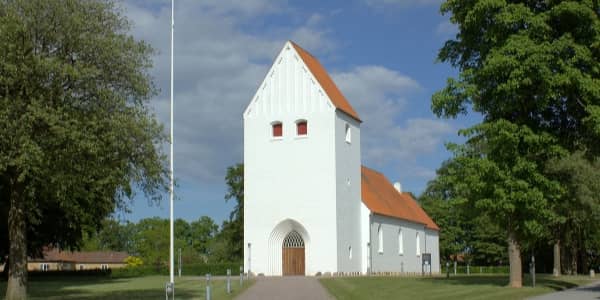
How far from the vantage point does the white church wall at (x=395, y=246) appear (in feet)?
183

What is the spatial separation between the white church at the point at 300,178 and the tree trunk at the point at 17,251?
81.0 ft

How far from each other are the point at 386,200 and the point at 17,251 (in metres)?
41.7

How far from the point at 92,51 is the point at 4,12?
3144 mm

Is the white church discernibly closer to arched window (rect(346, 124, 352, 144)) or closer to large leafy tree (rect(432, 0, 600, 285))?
arched window (rect(346, 124, 352, 144))

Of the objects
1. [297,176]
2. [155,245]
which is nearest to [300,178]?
[297,176]

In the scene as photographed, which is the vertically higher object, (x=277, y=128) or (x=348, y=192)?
(x=277, y=128)

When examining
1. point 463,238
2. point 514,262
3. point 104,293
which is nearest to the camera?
point 514,262

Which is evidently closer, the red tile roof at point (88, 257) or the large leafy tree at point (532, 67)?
the large leafy tree at point (532, 67)

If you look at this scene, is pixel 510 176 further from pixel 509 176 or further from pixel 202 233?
pixel 202 233

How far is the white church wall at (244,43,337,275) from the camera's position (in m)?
49.2

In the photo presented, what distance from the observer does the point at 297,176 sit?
50094mm

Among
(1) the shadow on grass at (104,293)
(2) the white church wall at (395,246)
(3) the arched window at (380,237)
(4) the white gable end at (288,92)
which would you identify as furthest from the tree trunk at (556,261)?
(1) the shadow on grass at (104,293)

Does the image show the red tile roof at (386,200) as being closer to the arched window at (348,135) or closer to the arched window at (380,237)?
the arched window at (380,237)

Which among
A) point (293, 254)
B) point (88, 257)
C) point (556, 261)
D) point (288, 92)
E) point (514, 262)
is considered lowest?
point (88, 257)
